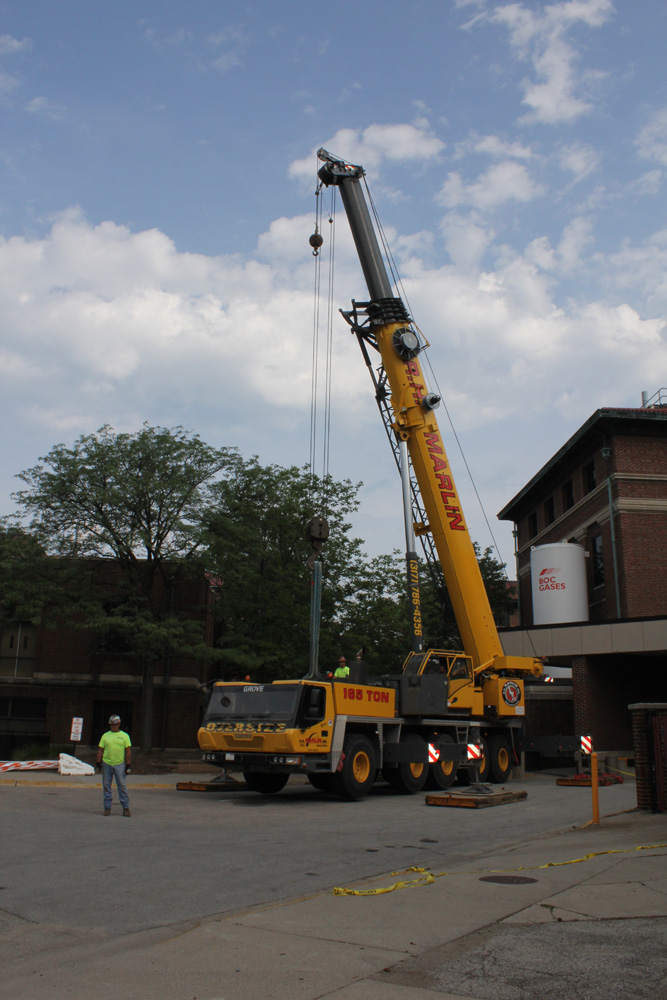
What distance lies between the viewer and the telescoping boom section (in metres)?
19.8

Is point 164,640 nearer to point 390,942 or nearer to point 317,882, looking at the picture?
point 317,882

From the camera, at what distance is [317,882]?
820cm

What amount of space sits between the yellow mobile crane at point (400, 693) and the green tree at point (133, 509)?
327 inches

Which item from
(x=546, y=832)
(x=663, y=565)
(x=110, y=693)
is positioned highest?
(x=663, y=565)

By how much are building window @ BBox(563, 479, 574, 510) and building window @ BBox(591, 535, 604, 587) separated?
11.0 feet

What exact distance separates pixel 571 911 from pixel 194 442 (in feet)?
72.8

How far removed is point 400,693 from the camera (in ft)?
61.2

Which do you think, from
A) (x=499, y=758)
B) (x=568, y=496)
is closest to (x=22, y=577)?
(x=499, y=758)

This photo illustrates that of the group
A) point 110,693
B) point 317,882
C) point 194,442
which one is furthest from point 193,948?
point 110,693

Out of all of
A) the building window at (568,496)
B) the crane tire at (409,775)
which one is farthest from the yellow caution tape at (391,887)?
the building window at (568,496)

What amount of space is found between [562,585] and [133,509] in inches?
646

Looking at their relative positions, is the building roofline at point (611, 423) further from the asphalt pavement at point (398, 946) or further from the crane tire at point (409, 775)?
the asphalt pavement at point (398, 946)

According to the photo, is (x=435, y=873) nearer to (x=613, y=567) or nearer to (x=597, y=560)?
(x=613, y=567)

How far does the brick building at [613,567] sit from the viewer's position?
85.0 feet
